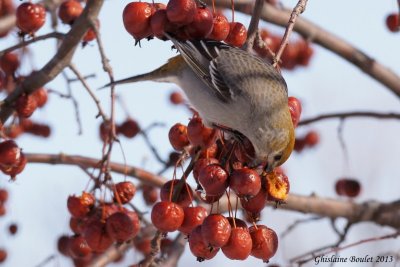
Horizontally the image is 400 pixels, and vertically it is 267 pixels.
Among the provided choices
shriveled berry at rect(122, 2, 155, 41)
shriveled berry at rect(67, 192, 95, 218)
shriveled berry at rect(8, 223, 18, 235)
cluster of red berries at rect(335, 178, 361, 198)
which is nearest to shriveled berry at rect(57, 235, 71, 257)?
shriveled berry at rect(8, 223, 18, 235)

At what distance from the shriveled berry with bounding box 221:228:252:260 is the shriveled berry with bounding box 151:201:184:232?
0.76 feet

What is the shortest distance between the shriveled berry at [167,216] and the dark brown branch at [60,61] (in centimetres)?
111

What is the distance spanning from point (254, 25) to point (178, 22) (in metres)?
0.33

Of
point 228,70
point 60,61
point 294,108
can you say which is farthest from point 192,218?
point 60,61

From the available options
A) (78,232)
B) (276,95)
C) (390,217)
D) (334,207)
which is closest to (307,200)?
(334,207)

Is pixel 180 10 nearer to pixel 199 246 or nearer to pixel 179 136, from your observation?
pixel 179 136

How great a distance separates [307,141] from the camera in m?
6.48

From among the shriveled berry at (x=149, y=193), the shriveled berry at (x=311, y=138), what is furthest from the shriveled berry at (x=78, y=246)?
the shriveled berry at (x=311, y=138)

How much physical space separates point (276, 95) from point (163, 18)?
0.86 meters

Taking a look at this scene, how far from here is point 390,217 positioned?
16.6ft

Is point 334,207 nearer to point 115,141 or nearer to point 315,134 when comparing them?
point 315,134

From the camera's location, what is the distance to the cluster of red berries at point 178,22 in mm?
3209

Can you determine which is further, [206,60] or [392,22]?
[392,22]

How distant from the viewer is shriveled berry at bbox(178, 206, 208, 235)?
319 centimetres
